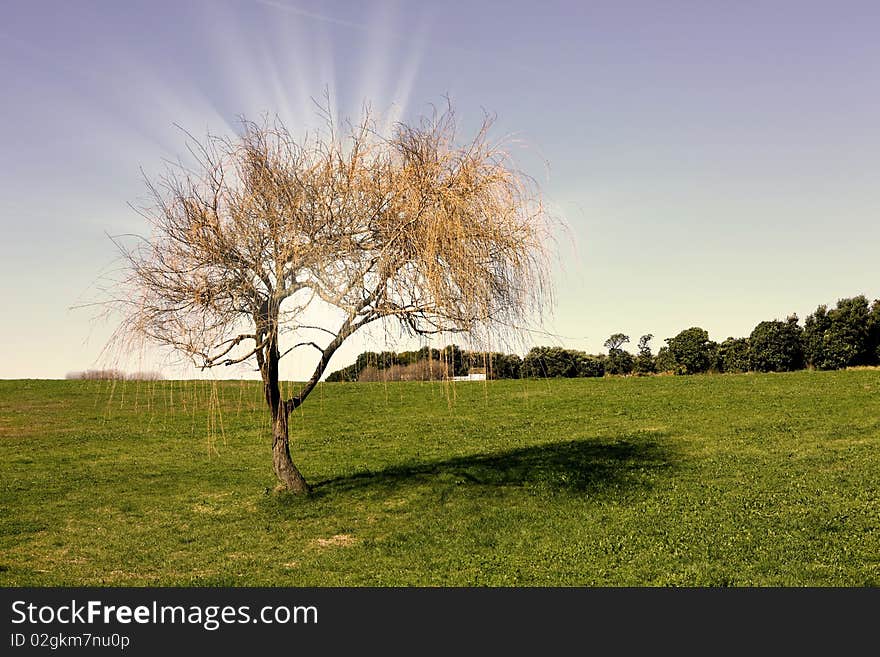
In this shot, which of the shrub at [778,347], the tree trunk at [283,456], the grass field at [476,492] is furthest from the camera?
the shrub at [778,347]

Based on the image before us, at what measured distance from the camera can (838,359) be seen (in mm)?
31000

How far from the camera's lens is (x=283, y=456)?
1512 cm

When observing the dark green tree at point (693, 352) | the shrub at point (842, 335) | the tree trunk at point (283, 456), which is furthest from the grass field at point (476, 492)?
the dark green tree at point (693, 352)

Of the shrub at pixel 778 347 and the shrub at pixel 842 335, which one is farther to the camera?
the shrub at pixel 778 347

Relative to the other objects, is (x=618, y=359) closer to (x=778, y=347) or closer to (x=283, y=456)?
(x=778, y=347)

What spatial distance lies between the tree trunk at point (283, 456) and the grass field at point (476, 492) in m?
0.39

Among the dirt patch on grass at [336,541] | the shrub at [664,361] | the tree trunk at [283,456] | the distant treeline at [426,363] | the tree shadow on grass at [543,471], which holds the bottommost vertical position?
the dirt patch on grass at [336,541]

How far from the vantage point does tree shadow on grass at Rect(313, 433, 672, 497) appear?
16.0 m

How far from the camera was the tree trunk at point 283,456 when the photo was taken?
14.8 m

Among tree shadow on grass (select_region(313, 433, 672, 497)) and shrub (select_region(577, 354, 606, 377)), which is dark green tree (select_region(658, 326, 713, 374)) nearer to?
shrub (select_region(577, 354, 606, 377))

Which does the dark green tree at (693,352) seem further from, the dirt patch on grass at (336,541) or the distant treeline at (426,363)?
the dirt patch on grass at (336,541)

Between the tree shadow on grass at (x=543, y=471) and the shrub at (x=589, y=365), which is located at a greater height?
the shrub at (x=589, y=365)

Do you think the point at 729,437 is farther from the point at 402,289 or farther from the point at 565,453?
the point at 402,289

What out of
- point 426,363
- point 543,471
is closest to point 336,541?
point 426,363
